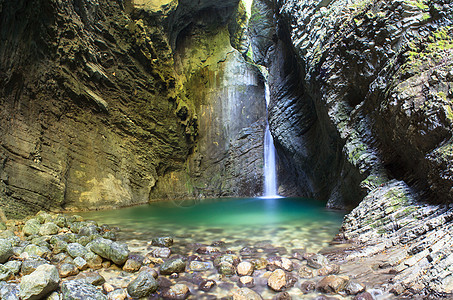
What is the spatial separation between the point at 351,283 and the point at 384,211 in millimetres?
2837

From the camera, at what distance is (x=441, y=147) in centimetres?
461

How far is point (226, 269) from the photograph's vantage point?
12.5 ft

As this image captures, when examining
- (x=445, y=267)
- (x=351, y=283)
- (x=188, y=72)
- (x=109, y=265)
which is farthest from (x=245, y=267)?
(x=188, y=72)

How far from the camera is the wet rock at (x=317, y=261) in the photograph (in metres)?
3.86

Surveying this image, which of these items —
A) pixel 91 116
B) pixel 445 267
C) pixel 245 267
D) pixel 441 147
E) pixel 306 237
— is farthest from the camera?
pixel 91 116

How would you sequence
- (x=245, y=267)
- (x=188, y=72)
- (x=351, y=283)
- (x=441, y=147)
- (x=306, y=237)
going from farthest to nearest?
(x=188, y=72)
(x=306, y=237)
(x=441, y=147)
(x=245, y=267)
(x=351, y=283)

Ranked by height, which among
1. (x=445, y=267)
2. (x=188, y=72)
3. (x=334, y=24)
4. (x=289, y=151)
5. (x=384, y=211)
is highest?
(x=188, y=72)

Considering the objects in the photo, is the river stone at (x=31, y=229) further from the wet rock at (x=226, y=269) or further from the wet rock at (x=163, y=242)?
the wet rock at (x=226, y=269)

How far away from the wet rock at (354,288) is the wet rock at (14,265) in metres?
4.16

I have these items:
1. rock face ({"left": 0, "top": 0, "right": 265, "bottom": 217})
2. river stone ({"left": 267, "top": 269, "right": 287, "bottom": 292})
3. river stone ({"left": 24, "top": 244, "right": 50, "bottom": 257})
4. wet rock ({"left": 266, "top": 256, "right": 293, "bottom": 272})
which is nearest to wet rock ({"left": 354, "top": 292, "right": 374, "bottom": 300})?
river stone ({"left": 267, "top": 269, "right": 287, "bottom": 292})

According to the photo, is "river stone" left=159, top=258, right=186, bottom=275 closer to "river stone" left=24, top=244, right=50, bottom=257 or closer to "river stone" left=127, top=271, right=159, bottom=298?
"river stone" left=127, top=271, right=159, bottom=298

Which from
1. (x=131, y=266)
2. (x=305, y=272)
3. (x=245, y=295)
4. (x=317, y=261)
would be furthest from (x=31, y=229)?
(x=317, y=261)

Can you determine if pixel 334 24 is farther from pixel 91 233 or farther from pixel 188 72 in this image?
pixel 188 72

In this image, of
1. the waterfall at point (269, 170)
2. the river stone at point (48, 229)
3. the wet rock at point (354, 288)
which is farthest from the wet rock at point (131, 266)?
the waterfall at point (269, 170)
